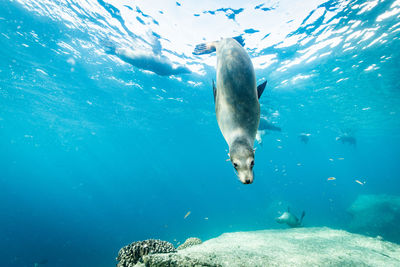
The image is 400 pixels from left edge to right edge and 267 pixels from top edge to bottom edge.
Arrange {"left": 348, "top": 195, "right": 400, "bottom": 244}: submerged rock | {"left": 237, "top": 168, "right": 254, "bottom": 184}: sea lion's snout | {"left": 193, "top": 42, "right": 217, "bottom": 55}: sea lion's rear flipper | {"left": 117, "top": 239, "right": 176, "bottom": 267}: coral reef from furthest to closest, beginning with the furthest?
{"left": 348, "top": 195, "right": 400, "bottom": 244}: submerged rock < {"left": 117, "top": 239, "right": 176, "bottom": 267}: coral reef < {"left": 193, "top": 42, "right": 217, "bottom": 55}: sea lion's rear flipper < {"left": 237, "top": 168, "right": 254, "bottom": 184}: sea lion's snout

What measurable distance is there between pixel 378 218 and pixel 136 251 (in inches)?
743

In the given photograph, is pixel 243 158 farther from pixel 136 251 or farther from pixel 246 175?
pixel 136 251

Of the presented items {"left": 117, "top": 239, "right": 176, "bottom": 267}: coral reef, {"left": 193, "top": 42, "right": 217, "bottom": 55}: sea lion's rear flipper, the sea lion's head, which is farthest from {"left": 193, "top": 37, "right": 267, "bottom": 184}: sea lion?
{"left": 117, "top": 239, "right": 176, "bottom": 267}: coral reef

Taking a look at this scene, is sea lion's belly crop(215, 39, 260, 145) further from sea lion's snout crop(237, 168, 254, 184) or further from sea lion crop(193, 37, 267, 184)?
sea lion's snout crop(237, 168, 254, 184)

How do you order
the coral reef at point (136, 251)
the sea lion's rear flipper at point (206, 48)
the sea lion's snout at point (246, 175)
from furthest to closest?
the coral reef at point (136, 251) < the sea lion's rear flipper at point (206, 48) < the sea lion's snout at point (246, 175)

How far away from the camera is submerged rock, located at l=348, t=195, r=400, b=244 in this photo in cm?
1351

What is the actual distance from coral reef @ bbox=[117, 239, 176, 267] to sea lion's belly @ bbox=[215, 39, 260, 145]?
4.02 meters

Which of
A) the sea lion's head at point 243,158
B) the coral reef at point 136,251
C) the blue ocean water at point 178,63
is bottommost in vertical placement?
the sea lion's head at point 243,158

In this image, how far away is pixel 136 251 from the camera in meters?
4.25

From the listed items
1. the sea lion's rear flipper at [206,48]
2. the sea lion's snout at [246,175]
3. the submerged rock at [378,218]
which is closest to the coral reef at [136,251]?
the sea lion's snout at [246,175]

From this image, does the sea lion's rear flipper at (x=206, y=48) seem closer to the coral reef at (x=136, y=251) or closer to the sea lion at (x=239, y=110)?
the sea lion at (x=239, y=110)

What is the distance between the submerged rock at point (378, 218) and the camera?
13.5 metres

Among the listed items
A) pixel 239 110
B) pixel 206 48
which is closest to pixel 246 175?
pixel 239 110

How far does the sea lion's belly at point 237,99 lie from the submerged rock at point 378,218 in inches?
723
